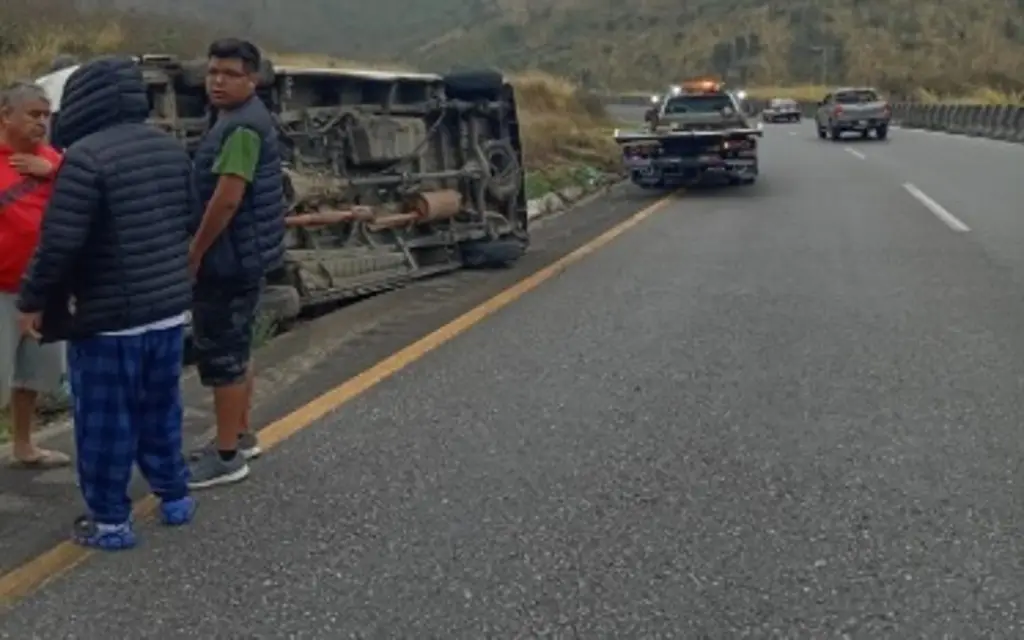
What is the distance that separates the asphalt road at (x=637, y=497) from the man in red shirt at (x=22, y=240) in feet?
3.36

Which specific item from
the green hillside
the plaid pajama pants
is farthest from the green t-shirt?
the green hillside

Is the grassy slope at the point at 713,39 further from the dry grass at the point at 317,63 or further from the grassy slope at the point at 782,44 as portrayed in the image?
the dry grass at the point at 317,63

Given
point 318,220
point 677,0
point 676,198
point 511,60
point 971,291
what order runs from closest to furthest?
point 318,220
point 971,291
point 676,198
point 511,60
point 677,0

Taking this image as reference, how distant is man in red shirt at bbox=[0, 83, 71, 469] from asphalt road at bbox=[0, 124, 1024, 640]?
A: 3.36ft

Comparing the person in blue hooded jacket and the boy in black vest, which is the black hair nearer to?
the boy in black vest

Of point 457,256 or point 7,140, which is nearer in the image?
point 7,140

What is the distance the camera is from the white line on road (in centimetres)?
1570

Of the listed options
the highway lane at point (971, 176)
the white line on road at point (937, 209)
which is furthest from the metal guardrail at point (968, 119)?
the white line on road at point (937, 209)

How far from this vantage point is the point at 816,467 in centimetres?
600

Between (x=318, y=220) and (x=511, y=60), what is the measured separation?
381ft

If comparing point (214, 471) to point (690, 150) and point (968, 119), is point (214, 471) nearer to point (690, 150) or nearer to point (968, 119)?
point (690, 150)

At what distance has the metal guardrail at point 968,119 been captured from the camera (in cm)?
3856

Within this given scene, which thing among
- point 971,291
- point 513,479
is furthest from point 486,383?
point 971,291

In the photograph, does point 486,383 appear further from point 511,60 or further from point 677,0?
point 677,0
